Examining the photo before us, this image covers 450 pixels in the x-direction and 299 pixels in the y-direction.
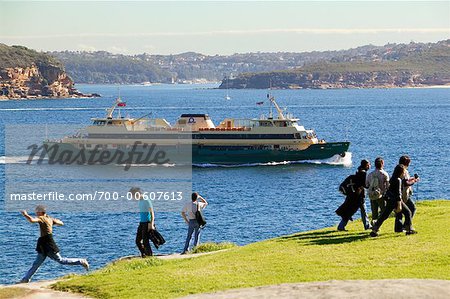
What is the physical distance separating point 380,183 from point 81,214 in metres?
27.4

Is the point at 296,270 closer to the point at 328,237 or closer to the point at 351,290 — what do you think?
the point at 351,290

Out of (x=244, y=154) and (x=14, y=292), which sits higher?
(x=14, y=292)

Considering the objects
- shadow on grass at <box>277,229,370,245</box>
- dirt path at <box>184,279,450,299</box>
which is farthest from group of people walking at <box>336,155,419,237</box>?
dirt path at <box>184,279,450,299</box>

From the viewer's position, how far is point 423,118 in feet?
454

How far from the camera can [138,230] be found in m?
19.5

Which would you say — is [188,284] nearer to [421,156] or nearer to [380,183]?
[380,183]

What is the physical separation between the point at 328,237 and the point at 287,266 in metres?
3.46

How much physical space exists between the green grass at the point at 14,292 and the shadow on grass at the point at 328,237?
563cm

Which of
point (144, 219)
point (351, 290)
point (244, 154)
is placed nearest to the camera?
point (351, 290)

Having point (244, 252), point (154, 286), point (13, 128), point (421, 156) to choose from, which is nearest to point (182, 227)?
point (244, 252)

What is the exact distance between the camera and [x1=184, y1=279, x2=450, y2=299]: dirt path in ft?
38.1

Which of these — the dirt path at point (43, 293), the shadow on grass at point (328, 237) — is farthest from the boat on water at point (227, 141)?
the dirt path at point (43, 293)

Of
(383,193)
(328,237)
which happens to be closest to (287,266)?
(328,237)

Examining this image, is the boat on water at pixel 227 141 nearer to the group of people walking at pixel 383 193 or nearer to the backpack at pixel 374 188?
the group of people walking at pixel 383 193
